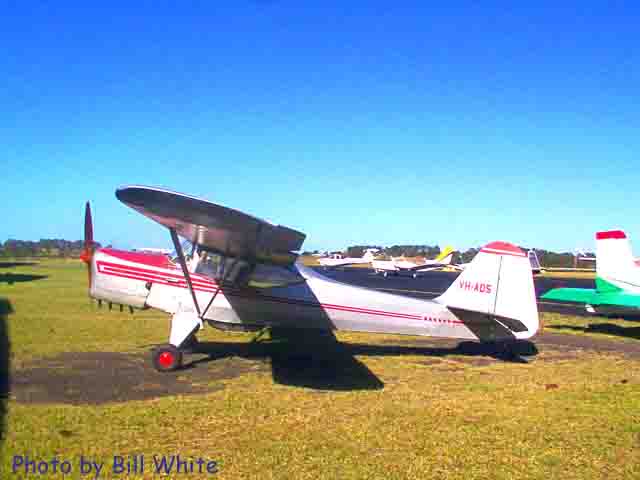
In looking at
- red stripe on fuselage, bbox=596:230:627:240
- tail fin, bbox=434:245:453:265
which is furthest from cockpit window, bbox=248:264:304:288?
tail fin, bbox=434:245:453:265

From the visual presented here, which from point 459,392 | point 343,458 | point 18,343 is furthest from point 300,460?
point 18,343

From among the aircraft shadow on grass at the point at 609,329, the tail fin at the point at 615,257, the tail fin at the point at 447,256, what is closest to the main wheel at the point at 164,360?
the aircraft shadow on grass at the point at 609,329

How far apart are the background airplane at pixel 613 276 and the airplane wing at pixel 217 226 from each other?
779 centimetres

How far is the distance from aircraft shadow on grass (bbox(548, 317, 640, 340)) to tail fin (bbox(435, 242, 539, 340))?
5098 mm

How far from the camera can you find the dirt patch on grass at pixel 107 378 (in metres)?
5.88

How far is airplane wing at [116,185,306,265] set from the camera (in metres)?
5.25

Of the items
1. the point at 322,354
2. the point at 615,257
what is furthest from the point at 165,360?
the point at 615,257

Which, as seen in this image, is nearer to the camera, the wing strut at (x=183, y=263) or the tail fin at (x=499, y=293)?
the wing strut at (x=183, y=263)

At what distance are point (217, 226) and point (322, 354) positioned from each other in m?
3.69

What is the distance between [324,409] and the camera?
5512 millimetres

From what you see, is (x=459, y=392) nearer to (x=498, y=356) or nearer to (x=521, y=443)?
(x=521, y=443)

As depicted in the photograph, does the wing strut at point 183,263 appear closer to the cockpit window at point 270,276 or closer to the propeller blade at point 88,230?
the cockpit window at point 270,276

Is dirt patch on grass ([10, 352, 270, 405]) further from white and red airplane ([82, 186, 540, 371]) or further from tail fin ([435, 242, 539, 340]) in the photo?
tail fin ([435, 242, 539, 340])

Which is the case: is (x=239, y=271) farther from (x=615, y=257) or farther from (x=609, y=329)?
(x=609, y=329)
